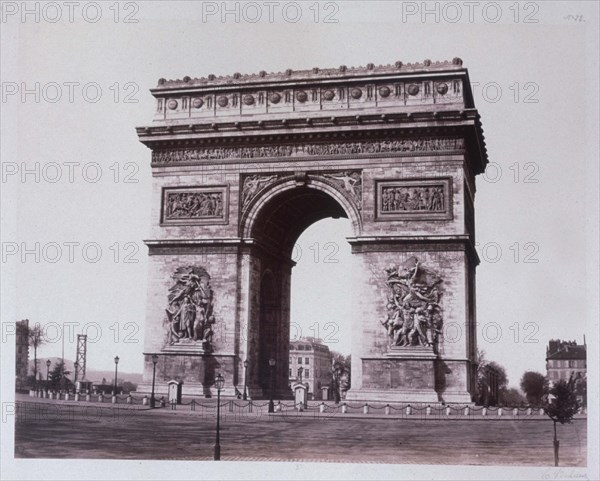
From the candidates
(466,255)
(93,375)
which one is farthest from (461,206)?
(93,375)

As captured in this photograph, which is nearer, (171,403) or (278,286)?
(171,403)

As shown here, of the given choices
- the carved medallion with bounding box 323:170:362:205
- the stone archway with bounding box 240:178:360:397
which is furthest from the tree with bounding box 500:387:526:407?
the carved medallion with bounding box 323:170:362:205

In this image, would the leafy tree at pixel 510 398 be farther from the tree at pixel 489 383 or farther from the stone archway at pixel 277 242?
the stone archway at pixel 277 242

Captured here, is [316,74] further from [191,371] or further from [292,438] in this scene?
[292,438]

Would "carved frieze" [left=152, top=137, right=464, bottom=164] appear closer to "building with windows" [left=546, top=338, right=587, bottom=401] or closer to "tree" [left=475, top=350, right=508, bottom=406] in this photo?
"building with windows" [left=546, top=338, right=587, bottom=401]

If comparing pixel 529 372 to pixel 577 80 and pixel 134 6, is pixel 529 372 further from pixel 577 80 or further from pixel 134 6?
pixel 134 6

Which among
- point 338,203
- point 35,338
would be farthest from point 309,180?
point 35,338

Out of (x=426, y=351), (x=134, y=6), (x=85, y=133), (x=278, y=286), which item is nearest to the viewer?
(x=134, y=6)
